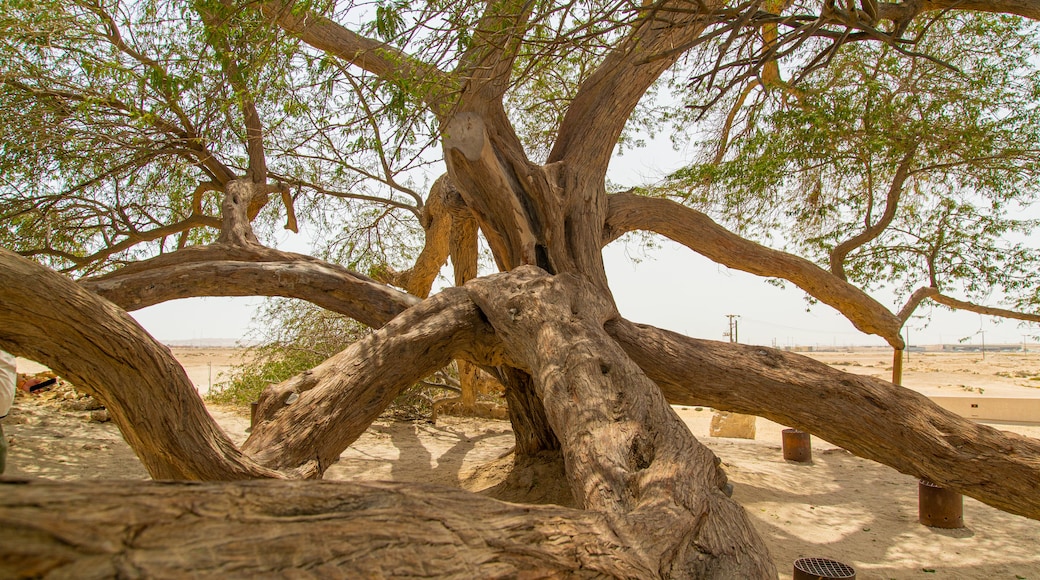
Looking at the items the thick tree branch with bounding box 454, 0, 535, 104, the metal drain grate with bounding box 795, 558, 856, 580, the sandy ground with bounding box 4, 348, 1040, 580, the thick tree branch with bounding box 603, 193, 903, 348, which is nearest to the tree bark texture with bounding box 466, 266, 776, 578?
the metal drain grate with bounding box 795, 558, 856, 580

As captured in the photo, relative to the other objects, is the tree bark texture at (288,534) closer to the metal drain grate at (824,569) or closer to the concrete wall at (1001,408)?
the metal drain grate at (824,569)

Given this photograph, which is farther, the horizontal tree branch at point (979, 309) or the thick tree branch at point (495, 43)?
the horizontal tree branch at point (979, 309)

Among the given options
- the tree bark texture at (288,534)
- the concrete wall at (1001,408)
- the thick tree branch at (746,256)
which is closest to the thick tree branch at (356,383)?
the tree bark texture at (288,534)

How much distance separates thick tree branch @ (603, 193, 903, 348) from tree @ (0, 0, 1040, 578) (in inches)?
0.9

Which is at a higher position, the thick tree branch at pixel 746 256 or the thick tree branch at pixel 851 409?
the thick tree branch at pixel 746 256

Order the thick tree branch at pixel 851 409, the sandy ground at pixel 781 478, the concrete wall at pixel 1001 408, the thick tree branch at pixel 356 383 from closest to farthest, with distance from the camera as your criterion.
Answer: the thick tree branch at pixel 356 383 < the thick tree branch at pixel 851 409 < the sandy ground at pixel 781 478 < the concrete wall at pixel 1001 408

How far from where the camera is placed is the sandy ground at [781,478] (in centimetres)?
399

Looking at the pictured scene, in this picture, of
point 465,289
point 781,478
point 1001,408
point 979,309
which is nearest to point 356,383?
point 465,289

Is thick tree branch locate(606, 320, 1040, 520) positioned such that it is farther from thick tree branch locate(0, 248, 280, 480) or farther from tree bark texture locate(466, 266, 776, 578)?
thick tree branch locate(0, 248, 280, 480)

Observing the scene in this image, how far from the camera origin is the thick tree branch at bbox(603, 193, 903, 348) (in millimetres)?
5250

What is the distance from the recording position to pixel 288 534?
41.8 inches

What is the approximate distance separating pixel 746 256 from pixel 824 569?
2990 millimetres

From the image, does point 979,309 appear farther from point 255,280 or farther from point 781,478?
point 255,280

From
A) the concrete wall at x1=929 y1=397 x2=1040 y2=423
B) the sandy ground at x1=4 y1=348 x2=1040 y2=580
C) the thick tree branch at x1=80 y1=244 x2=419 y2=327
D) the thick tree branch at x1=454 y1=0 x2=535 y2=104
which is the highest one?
the thick tree branch at x1=454 y1=0 x2=535 y2=104
